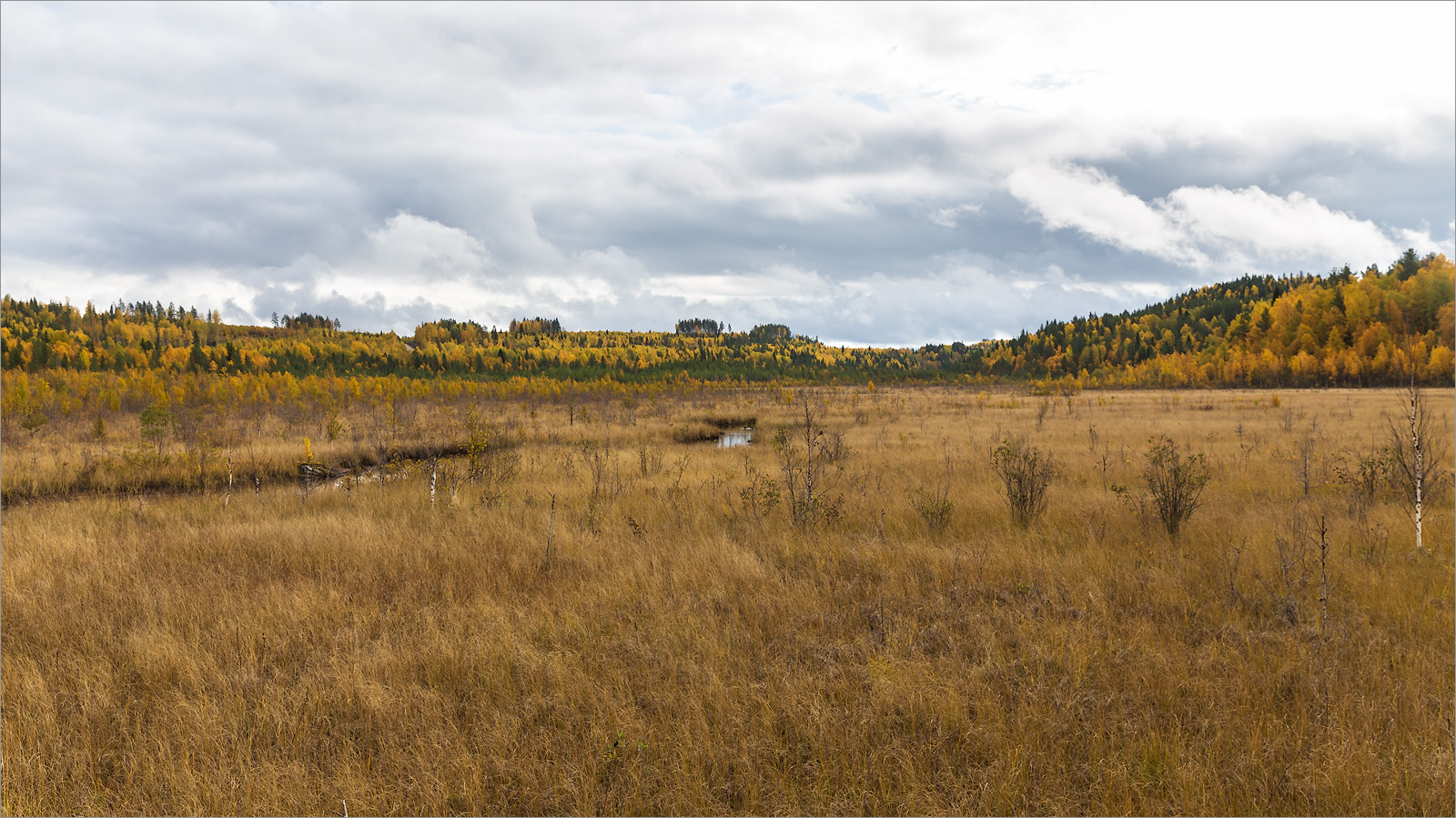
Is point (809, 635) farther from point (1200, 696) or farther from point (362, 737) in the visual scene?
point (362, 737)

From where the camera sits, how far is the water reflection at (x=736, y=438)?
28516 mm

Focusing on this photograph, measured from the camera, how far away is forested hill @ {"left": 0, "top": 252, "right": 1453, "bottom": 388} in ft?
247

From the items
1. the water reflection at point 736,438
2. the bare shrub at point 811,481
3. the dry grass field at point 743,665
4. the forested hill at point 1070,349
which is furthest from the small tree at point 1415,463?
the forested hill at point 1070,349

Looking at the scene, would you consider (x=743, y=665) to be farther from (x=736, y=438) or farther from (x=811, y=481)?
(x=736, y=438)

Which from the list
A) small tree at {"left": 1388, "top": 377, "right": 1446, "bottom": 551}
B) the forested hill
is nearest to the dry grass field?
small tree at {"left": 1388, "top": 377, "right": 1446, "bottom": 551}

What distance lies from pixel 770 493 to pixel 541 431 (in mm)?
22824

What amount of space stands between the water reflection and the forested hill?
139 ft

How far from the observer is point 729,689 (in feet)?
13.6

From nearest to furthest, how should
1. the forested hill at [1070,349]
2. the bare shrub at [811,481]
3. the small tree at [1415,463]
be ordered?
the small tree at [1415,463] < the bare shrub at [811,481] < the forested hill at [1070,349]

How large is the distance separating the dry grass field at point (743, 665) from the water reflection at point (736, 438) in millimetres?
18824

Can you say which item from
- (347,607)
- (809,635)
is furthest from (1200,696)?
(347,607)

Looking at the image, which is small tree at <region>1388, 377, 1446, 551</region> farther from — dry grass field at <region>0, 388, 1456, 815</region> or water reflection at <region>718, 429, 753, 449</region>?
water reflection at <region>718, 429, 753, 449</region>

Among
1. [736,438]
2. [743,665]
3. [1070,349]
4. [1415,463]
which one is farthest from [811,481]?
[1070,349]

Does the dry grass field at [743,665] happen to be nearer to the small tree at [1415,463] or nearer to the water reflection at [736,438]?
the small tree at [1415,463]
